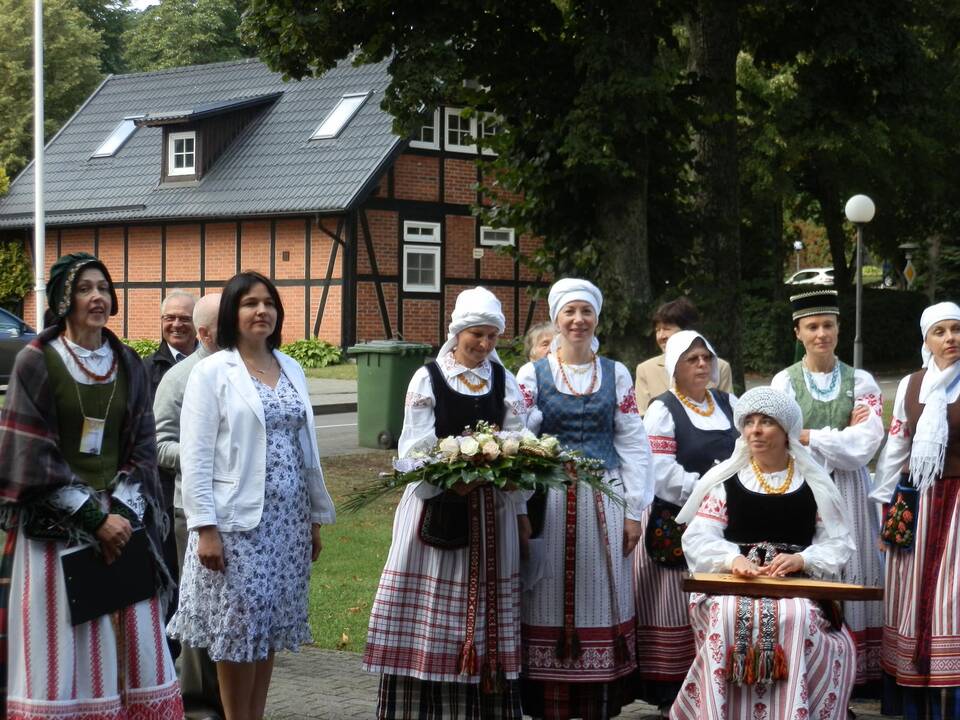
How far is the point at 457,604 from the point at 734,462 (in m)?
1.35

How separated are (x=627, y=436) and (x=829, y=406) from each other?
118 cm

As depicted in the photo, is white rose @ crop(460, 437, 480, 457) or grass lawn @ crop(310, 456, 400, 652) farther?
grass lawn @ crop(310, 456, 400, 652)

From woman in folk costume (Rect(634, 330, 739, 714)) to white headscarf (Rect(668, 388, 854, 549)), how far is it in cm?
69

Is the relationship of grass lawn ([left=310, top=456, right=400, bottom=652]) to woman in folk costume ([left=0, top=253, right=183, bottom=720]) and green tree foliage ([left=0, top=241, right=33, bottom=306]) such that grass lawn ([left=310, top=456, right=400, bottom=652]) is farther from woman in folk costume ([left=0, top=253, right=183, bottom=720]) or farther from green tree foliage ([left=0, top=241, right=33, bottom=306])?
green tree foliage ([left=0, top=241, right=33, bottom=306])

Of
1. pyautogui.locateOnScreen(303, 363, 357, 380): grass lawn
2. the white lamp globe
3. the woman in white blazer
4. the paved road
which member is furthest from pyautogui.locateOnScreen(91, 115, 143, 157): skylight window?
the woman in white blazer

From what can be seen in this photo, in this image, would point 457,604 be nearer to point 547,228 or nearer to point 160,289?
point 547,228

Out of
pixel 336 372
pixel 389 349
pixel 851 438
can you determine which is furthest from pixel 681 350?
pixel 336 372

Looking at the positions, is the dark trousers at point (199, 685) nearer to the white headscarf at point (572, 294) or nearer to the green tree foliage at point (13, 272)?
the white headscarf at point (572, 294)

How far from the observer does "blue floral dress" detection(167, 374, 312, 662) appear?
19.3 feet

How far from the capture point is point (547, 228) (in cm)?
1597

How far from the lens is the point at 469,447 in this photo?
238 inches

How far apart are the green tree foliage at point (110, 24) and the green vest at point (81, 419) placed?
64400mm

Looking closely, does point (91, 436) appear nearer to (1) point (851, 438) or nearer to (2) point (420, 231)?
(1) point (851, 438)

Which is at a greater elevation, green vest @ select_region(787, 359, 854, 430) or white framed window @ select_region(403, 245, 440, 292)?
white framed window @ select_region(403, 245, 440, 292)
